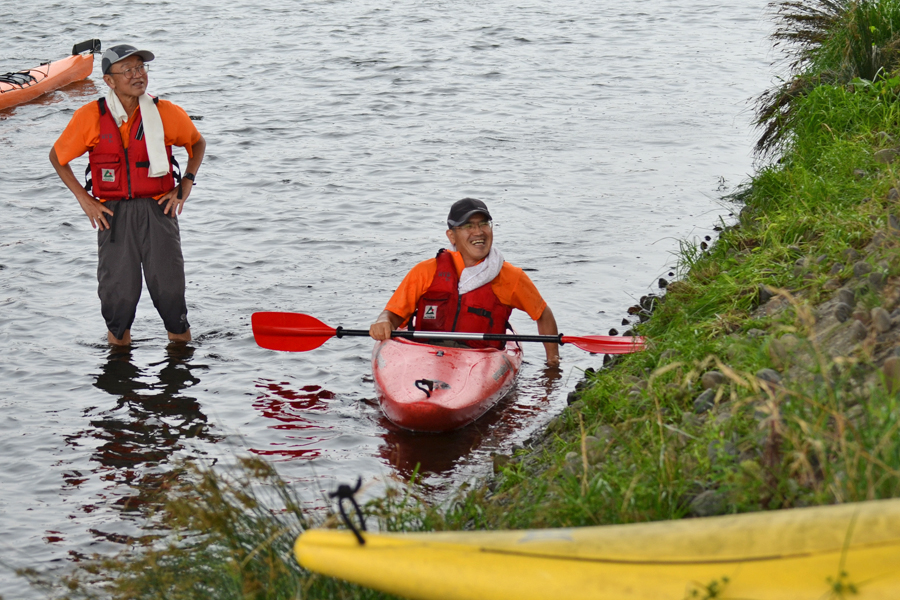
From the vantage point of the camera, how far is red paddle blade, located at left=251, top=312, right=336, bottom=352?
251 inches

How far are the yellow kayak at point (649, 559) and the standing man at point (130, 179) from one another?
151 inches

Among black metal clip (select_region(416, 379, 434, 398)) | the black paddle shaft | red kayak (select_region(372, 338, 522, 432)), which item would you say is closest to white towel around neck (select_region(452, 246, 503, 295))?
the black paddle shaft

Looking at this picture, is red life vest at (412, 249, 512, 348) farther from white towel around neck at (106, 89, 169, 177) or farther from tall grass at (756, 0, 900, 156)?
tall grass at (756, 0, 900, 156)

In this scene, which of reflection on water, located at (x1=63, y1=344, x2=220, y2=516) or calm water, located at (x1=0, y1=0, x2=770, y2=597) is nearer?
reflection on water, located at (x1=63, y1=344, x2=220, y2=516)

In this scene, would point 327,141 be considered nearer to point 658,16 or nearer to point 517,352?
point 517,352

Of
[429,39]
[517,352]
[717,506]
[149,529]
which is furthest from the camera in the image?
[429,39]

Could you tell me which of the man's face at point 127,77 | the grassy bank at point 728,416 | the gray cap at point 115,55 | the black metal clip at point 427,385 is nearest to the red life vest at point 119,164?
the man's face at point 127,77

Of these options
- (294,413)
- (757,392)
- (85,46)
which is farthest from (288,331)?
(85,46)

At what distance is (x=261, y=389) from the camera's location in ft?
20.5

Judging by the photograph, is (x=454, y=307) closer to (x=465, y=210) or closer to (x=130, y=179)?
(x=465, y=210)

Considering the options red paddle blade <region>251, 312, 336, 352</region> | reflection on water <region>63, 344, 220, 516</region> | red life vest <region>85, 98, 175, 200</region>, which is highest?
red life vest <region>85, 98, 175, 200</region>

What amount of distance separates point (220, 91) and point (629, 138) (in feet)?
19.7

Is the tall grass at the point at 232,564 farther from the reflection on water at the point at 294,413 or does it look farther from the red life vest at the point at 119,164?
the red life vest at the point at 119,164

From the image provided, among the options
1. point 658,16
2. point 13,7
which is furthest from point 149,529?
point 13,7
